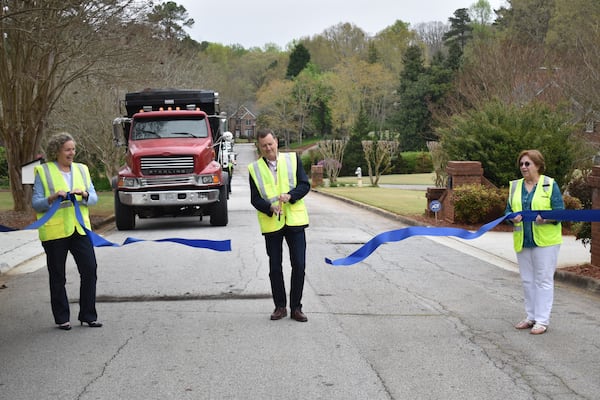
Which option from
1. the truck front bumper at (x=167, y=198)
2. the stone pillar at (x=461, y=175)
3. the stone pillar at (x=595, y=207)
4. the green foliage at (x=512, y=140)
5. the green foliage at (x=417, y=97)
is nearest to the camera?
the stone pillar at (x=595, y=207)

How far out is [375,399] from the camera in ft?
17.9

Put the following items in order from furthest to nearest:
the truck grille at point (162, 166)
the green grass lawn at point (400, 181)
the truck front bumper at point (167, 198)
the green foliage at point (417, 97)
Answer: the green foliage at point (417, 97), the green grass lawn at point (400, 181), the truck grille at point (162, 166), the truck front bumper at point (167, 198)

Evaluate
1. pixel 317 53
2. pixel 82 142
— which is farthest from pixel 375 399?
pixel 317 53

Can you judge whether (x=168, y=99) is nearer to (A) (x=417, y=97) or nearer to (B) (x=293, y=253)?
(B) (x=293, y=253)

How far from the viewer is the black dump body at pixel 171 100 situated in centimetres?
2184

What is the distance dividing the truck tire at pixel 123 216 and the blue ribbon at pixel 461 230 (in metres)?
10.9

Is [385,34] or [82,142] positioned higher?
[385,34]

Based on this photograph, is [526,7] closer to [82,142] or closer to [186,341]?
[82,142]

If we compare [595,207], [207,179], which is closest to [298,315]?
[595,207]

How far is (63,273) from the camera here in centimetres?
779

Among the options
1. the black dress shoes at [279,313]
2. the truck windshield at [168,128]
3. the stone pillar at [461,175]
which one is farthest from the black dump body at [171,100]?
the black dress shoes at [279,313]

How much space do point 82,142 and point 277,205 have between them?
3370 centimetres

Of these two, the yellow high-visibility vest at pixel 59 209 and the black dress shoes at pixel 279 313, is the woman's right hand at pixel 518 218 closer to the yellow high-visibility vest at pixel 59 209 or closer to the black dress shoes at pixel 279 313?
the black dress shoes at pixel 279 313

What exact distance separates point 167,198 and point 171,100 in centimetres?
474
